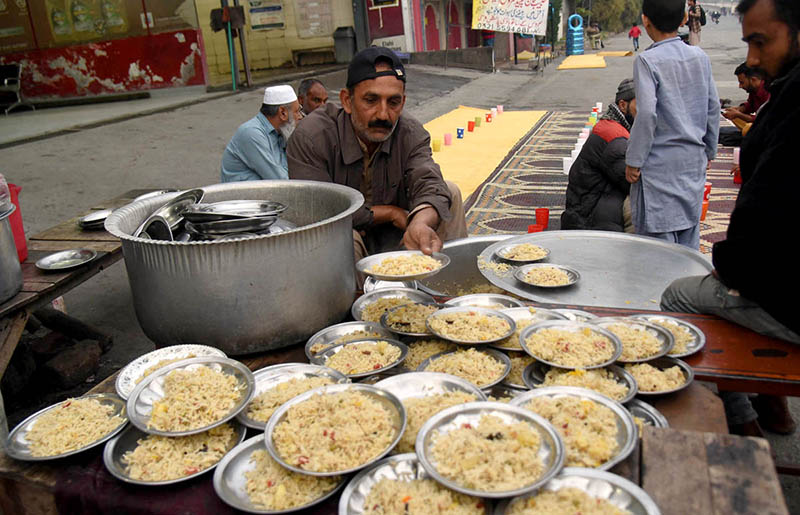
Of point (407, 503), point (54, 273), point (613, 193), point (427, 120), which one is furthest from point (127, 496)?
point (427, 120)

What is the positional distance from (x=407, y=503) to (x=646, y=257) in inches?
81.5

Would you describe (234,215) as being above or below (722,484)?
above

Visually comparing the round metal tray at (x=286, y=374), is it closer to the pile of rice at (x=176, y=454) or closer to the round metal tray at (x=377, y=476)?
the pile of rice at (x=176, y=454)

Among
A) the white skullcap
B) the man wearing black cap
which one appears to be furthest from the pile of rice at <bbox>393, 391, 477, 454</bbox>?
the white skullcap

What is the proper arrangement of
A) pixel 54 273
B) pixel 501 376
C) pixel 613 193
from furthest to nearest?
pixel 613 193, pixel 54 273, pixel 501 376

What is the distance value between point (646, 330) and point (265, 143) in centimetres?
343

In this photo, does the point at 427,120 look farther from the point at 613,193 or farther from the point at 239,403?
the point at 239,403

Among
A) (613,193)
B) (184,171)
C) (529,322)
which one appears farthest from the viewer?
(184,171)

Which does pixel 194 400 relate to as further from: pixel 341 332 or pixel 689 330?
pixel 689 330

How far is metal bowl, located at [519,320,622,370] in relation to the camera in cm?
169

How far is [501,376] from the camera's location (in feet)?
5.64

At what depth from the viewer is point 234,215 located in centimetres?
211

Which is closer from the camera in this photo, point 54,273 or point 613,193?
point 54,273

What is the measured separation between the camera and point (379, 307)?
7.64ft
